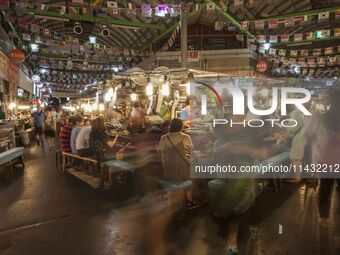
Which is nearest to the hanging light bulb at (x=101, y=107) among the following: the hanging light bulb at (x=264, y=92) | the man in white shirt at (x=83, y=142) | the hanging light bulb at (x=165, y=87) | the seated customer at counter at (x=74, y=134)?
the hanging light bulb at (x=165, y=87)

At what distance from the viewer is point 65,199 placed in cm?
679

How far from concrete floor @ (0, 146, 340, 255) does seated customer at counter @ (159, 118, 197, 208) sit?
721 mm

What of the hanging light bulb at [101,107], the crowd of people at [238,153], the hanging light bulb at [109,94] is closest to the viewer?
the crowd of people at [238,153]

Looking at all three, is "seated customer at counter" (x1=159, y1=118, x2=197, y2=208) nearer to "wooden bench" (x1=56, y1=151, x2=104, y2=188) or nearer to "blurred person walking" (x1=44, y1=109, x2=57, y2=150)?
"wooden bench" (x1=56, y1=151, x2=104, y2=188)

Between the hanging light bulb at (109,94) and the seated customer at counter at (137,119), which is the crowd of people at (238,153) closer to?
the seated customer at counter at (137,119)

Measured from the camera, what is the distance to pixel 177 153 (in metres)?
5.68

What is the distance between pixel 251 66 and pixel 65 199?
62.3ft

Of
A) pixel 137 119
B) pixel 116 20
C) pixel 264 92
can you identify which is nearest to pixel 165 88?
pixel 137 119

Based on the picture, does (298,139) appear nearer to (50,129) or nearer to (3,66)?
(3,66)

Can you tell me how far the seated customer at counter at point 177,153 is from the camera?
566 cm

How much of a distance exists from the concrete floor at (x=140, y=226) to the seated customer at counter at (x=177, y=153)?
721 millimetres

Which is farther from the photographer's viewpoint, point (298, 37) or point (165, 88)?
point (298, 37)

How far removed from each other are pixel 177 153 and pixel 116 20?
44.0 ft

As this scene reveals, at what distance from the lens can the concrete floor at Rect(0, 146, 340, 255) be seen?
4.41m
